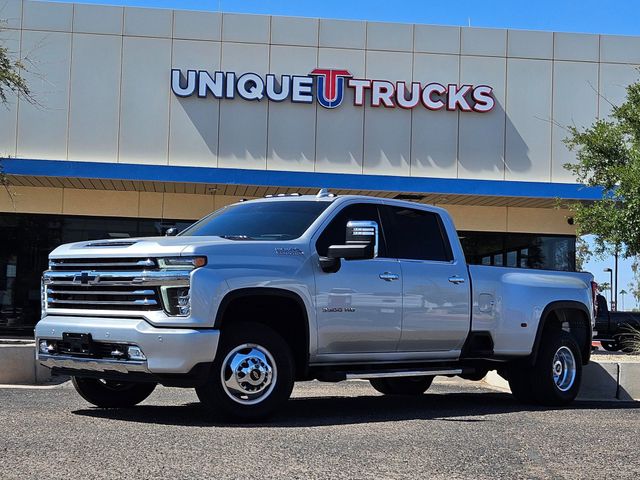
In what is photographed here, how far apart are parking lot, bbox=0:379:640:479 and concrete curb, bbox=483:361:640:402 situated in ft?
6.33

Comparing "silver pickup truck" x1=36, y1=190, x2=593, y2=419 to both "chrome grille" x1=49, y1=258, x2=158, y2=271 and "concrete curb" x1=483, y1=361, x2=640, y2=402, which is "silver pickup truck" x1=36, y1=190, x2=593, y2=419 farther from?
"concrete curb" x1=483, y1=361, x2=640, y2=402

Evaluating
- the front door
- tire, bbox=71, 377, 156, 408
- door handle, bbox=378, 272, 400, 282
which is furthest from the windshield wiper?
tire, bbox=71, 377, 156, 408

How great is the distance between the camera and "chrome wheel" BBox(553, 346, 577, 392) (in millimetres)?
9820

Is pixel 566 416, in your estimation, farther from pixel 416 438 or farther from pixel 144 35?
pixel 144 35

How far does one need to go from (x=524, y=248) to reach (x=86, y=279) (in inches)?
712

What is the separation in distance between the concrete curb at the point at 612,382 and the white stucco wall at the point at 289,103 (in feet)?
38.7

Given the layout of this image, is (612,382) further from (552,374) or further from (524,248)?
(524,248)

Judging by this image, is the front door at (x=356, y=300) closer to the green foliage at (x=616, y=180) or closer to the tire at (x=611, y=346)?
the green foliage at (x=616, y=180)

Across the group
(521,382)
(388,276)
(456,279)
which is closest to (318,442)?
(388,276)

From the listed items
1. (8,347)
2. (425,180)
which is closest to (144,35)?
(425,180)

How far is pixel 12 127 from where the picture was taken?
845 inches

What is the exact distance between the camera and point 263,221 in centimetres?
827

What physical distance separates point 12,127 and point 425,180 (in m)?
10.1

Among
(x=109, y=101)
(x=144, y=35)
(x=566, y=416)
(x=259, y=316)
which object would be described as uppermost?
(x=144, y=35)
